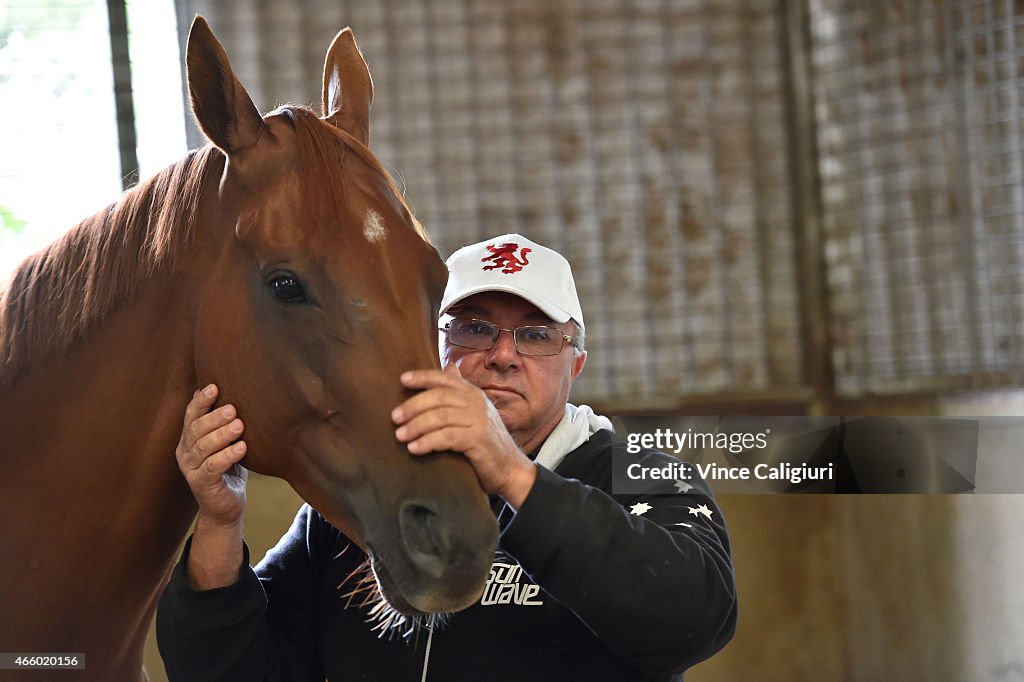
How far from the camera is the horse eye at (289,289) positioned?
3.21 ft

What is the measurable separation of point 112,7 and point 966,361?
251cm

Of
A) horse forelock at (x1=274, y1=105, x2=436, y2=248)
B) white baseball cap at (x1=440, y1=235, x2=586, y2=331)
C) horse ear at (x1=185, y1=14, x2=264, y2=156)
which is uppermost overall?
horse ear at (x1=185, y1=14, x2=264, y2=156)

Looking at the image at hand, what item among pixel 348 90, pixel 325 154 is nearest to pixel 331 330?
pixel 325 154

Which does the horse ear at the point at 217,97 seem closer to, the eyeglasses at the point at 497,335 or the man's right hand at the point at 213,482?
the man's right hand at the point at 213,482

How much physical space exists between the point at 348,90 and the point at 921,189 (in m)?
1.91

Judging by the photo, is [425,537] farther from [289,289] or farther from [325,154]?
[325,154]

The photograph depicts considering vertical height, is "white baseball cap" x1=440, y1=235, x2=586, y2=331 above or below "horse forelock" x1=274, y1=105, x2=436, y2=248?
below

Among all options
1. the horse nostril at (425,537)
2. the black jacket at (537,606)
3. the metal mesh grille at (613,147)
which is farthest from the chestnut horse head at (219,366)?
the metal mesh grille at (613,147)

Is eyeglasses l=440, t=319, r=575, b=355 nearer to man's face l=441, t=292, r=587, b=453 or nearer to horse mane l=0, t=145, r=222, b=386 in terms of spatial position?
man's face l=441, t=292, r=587, b=453

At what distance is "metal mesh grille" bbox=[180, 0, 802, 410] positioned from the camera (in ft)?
8.70

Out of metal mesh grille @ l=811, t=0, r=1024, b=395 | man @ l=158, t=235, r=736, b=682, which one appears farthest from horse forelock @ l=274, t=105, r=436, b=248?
metal mesh grille @ l=811, t=0, r=1024, b=395

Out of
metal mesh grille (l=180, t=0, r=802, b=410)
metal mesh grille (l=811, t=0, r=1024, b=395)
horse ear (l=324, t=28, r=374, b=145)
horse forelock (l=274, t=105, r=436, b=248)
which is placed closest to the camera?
horse forelock (l=274, t=105, r=436, b=248)

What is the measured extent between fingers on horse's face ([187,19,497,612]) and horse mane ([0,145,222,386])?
6cm

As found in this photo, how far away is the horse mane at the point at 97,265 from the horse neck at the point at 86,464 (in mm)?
23
